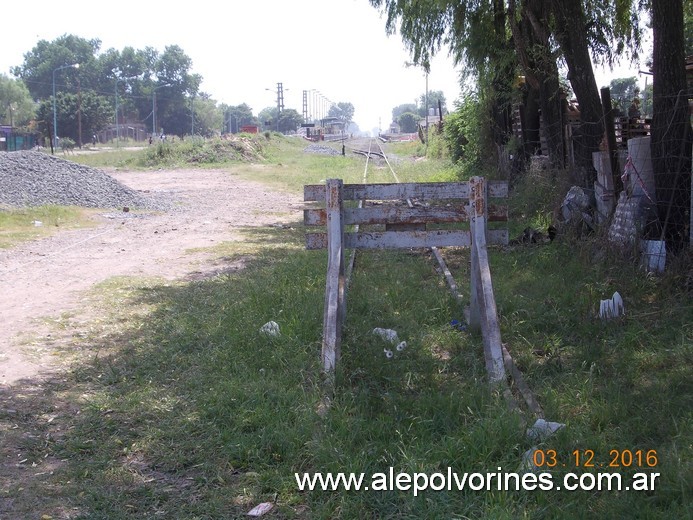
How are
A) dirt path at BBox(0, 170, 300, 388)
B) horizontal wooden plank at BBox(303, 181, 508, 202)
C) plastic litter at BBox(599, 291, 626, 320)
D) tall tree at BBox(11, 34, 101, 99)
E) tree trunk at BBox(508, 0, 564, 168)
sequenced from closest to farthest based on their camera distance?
horizontal wooden plank at BBox(303, 181, 508, 202), plastic litter at BBox(599, 291, 626, 320), dirt path at BBox(0, 170, 300, 388), tree trunk at BBox(508, 0, 564, 168), tall tree at BBox(11, 34, 101, 99)

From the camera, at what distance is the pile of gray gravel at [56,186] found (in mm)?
19234

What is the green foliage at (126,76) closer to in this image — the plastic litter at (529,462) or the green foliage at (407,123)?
the green foliage at (407,123)

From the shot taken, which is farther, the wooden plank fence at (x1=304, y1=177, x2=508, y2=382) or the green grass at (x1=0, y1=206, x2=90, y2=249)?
the green grass at (x1=0, y1=206, x2=90, y2=249)

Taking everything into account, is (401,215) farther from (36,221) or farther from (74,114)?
(74,114)

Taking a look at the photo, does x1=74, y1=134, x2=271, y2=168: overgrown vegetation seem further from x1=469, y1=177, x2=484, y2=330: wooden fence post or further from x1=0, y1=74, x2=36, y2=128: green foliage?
x1=0, y1=74, x2=36, y2=128: green foliage

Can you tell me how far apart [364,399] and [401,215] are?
1.96 meters

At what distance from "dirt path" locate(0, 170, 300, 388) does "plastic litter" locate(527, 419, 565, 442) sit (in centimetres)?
412

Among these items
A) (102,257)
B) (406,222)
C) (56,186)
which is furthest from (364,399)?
(56,186)

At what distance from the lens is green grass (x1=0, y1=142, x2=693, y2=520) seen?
400 cm

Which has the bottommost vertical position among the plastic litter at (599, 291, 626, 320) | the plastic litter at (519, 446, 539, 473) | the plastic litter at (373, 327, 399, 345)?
the plastic litter at (519, 446, 539, 473)

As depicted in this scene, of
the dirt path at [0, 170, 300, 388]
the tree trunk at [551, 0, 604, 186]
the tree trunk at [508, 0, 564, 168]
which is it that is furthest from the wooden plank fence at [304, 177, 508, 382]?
the tree trunk at [508, 0, 564, 168]

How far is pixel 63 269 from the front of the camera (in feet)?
36.2

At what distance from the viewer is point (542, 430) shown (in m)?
4.39

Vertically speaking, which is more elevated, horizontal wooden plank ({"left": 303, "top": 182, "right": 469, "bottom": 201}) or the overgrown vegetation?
the overgrown vegetation
